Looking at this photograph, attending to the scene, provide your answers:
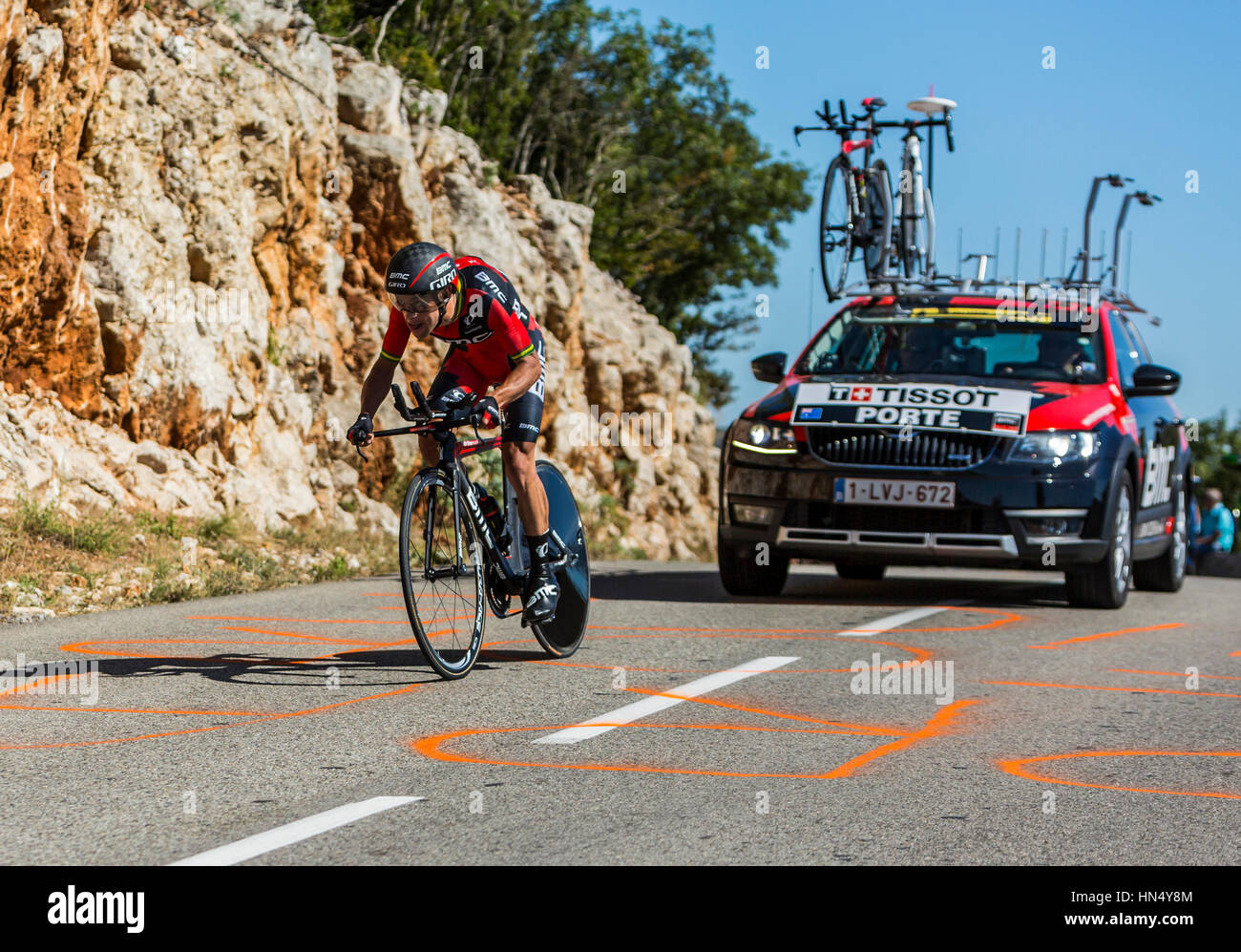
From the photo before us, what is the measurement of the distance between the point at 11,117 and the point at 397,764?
9305 mm

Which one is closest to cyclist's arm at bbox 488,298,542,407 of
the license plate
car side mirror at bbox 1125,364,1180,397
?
the license plate

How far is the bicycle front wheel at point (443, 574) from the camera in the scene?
7.14m

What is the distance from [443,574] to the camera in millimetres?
7281

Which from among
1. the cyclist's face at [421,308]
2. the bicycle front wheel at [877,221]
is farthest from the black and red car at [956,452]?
the cyclist's face at [421,308]

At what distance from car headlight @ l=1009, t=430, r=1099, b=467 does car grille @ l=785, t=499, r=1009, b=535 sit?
429 millimetres

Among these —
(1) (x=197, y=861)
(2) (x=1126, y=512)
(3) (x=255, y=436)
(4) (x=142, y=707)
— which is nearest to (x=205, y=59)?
(3) (x=255, y=436)

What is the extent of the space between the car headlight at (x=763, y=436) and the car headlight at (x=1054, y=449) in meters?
1.45

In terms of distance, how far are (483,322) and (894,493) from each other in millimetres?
4172

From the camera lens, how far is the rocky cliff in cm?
1337

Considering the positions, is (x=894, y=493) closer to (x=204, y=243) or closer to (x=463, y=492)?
(x=463, y=492)

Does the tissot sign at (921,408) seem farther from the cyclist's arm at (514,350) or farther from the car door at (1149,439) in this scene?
the cyclist's arm at (514,350)

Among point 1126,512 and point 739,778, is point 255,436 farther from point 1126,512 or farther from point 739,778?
point 739,778

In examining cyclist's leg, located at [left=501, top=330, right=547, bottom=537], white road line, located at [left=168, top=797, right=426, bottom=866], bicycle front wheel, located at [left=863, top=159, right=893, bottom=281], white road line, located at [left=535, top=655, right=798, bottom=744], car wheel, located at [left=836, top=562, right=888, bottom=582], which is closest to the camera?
white road line, located at [left=168, top=797, right=426, bottom=866]

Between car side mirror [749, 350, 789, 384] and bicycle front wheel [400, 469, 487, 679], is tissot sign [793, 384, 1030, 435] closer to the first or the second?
car side mirror [749, 350, 789, 384]
